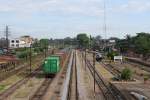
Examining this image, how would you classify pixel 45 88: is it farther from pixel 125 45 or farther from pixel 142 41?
pixel 125 45

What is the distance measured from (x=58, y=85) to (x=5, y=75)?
41.2 ft

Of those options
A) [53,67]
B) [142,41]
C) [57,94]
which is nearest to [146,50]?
[142,41]

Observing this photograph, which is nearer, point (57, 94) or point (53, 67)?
point (57, 94)

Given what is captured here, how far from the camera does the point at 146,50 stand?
98875mm

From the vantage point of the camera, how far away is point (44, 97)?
33625 millimetres

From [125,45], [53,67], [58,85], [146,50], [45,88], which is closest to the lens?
[45,88]

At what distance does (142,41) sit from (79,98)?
238 feet

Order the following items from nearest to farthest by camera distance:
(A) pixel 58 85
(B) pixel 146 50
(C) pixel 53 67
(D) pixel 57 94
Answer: (D) pixel 57 94, (A) pixel 58 85, (C) pixel 53 67, (B) pixel 146 50

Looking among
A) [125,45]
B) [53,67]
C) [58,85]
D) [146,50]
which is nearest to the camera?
[58,85]

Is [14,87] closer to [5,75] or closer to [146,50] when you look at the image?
[5,75]

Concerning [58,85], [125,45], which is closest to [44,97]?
[58,85]

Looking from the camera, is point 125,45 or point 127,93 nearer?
point 127,93

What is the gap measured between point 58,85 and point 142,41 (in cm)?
6243

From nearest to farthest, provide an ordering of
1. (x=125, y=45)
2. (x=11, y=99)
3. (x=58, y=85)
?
(x=11, y=99), (x=58, y=85), (x=125, y=45)
